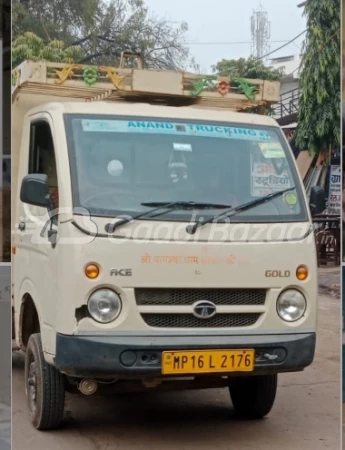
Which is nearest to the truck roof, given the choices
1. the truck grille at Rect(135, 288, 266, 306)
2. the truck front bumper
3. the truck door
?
the truck door

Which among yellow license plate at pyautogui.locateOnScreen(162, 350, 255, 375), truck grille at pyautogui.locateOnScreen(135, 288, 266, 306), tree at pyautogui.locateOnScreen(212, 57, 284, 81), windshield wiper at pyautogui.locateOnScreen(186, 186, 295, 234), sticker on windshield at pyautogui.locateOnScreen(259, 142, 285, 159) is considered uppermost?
tree at pyautogui.locateOnScreen(212, 57, 284, 81)

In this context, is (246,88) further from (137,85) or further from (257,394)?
(257,394)

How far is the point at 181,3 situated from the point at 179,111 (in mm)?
875

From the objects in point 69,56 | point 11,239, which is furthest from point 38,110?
point 11,239

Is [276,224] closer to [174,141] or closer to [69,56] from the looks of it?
[174,141]

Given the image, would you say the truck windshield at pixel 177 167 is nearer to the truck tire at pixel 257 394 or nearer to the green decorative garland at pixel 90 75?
the green decorative garland at pixel 90 75

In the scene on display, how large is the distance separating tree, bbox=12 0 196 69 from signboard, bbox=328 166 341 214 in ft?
4.32

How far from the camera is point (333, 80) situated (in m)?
5.41

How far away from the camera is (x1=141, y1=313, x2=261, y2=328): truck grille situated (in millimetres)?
4363

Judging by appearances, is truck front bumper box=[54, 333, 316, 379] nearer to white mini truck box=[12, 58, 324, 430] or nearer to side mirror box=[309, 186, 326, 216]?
white mini truck box=[12, 58, 324, 430]

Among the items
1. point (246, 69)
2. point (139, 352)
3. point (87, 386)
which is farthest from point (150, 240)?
point (246, 69)

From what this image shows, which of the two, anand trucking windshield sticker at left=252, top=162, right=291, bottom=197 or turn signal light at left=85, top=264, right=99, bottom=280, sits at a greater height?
anand trucking windshield sticker at left=252, top=162, right=291, bottom=197

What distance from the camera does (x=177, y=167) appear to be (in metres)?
4.68

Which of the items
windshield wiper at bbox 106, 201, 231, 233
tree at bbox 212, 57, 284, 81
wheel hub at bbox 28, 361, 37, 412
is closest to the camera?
windshield wiper at bbox 106, 201, 231, 233
